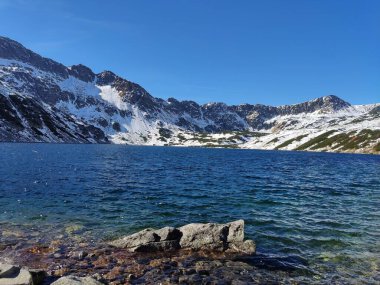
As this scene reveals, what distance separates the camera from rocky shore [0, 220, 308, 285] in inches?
756

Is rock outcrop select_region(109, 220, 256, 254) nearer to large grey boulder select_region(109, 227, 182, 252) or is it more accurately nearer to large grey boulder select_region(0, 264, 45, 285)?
large grey boulder select_region(109, 227, 182, 252)

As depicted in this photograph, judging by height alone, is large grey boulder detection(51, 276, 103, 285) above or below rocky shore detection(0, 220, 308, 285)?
above

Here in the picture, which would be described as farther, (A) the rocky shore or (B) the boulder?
(B) the boulder

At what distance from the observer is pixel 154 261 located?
22.8 m

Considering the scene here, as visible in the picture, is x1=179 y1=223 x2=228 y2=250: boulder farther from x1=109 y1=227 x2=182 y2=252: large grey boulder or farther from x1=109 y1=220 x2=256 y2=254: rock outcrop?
x1=109 y1=227 x2=182 y2=252: large grey boulder

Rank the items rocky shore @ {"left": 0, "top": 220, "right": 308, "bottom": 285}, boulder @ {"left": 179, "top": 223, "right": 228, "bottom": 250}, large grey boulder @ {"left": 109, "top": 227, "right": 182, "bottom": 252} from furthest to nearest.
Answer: boulder @ {"left": 179, "top": 223, "right": 228, "bottom": 250} < large grey boulder @ {"left": 109, "top": 227, "right": 182, "bottom": 252} < rocky shore @ {"left": 0, "top": 220, "right": 308, "bottom": 285}

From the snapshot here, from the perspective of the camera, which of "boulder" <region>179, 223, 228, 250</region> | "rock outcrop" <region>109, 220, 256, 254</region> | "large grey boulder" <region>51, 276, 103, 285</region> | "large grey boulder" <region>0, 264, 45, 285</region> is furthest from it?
"boulder" <region>179, 223, 228, 250</region>

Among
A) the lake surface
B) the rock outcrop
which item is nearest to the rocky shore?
the rock outcrop

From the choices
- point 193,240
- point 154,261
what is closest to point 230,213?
point 193,240

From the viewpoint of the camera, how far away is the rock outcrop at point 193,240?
82.0 ft

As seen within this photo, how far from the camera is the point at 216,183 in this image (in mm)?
63031

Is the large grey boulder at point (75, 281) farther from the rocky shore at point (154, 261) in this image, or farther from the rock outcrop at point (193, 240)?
the rock outcrop at point (193, 240)

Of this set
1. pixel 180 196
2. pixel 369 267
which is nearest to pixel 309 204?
pixel 180 196

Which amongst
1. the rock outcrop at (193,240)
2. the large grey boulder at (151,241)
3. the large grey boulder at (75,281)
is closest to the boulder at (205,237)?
the rock outcrop at (193,240)
